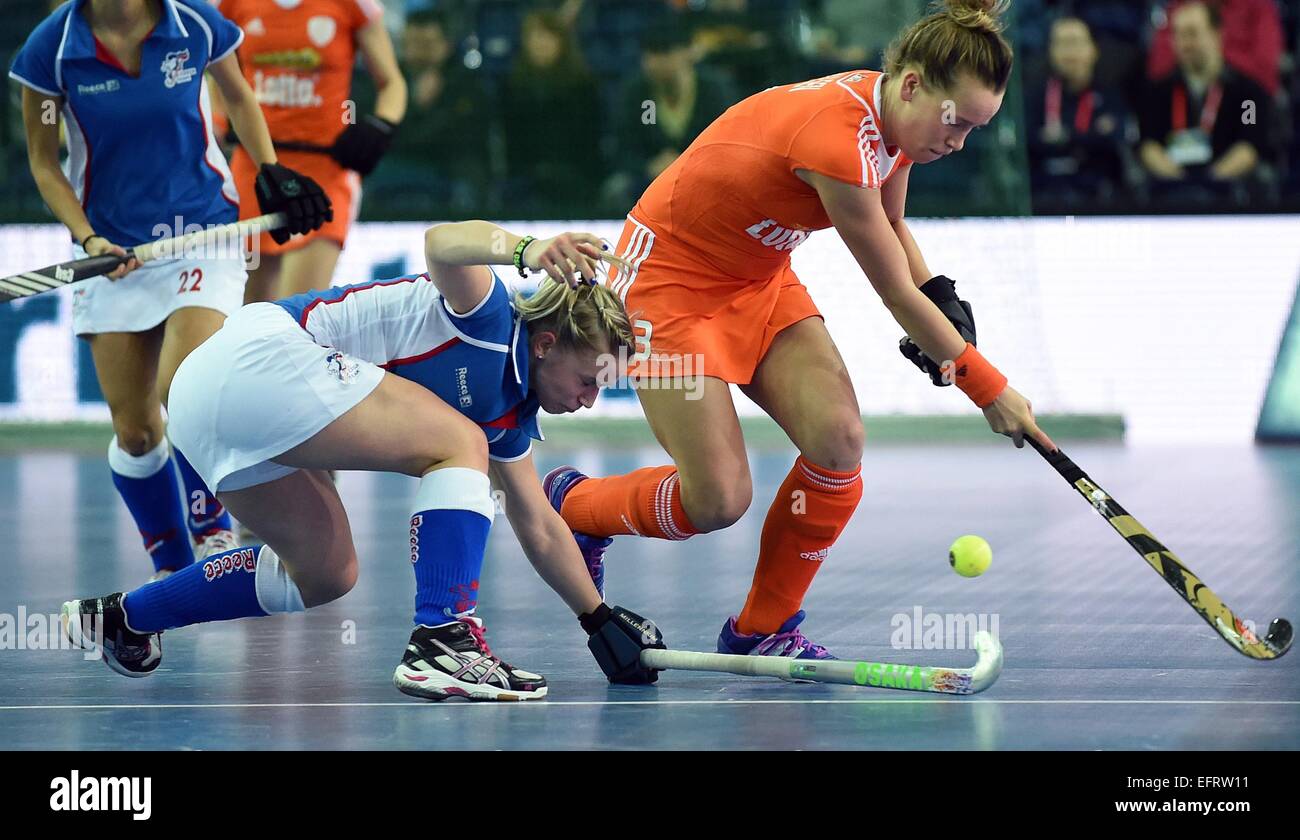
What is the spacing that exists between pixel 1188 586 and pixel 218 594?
1.82 m

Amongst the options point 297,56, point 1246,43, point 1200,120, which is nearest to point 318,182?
point 297,56

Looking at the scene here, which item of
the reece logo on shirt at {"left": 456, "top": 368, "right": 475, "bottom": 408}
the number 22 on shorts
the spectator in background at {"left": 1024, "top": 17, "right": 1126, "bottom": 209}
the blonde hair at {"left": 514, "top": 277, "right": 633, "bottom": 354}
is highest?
the spectator in background at {"left": 1024, "top": 17, "right": 1126, "bottom": 209}

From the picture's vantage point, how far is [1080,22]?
356 inches

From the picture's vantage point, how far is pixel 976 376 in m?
3.21

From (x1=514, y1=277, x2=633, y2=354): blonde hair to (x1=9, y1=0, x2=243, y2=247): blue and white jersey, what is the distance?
1772 mm

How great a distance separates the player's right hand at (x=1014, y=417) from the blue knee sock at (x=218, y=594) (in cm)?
137

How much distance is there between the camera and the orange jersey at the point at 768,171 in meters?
3.16

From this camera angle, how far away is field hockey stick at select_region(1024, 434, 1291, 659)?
3148 mm

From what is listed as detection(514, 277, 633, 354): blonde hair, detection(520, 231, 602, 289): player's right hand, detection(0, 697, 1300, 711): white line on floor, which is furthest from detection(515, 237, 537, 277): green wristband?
detection(0, 697, 1300, 711): white line on floor

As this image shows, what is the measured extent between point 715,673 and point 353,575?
0.71 meters

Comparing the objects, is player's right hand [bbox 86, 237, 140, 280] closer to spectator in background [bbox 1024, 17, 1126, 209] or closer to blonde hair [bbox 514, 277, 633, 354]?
blonde hair [bbox 514, 277, 633, 354]

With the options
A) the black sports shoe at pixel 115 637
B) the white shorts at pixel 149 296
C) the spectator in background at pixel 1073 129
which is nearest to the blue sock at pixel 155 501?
the white shorts at pixel 149 296

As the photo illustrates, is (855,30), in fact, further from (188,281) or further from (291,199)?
(188,281)
